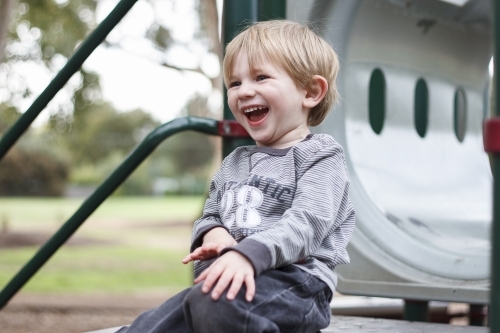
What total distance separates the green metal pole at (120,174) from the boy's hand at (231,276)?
2.26ft

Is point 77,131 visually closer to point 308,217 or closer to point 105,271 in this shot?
point 105,271

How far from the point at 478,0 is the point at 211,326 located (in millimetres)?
2132

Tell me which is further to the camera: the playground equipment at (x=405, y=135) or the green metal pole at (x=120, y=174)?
the playground equipment at (x=405, y=135)

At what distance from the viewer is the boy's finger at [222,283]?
1080 mm

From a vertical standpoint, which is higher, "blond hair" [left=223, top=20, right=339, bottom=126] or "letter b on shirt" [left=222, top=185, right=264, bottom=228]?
"blond hair" [left=223, top=20, right=339, bottom=126]

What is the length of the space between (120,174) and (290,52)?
2.12 ft

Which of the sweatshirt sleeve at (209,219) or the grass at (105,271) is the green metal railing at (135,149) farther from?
the grass at (105,271)

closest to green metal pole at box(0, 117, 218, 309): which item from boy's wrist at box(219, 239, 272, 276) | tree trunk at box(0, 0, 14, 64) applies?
boy's wrist at box(219, 239, 272, 276)

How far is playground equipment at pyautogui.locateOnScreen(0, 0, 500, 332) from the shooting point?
190 centimetres

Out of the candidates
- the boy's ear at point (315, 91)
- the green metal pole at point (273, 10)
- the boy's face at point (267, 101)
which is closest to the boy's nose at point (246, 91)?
the boy's face at point (267, 101)

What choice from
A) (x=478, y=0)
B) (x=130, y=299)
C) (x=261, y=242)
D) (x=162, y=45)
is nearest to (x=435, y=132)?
(x=478, y=0)

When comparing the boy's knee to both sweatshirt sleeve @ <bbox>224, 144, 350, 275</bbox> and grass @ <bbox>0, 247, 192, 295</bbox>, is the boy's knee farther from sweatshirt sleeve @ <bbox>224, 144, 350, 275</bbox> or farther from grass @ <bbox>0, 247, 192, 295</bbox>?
grass @ <bbox>0, 247, 192, 295</bbox>

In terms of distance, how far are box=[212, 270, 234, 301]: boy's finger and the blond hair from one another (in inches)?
18.1

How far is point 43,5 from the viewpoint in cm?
707
